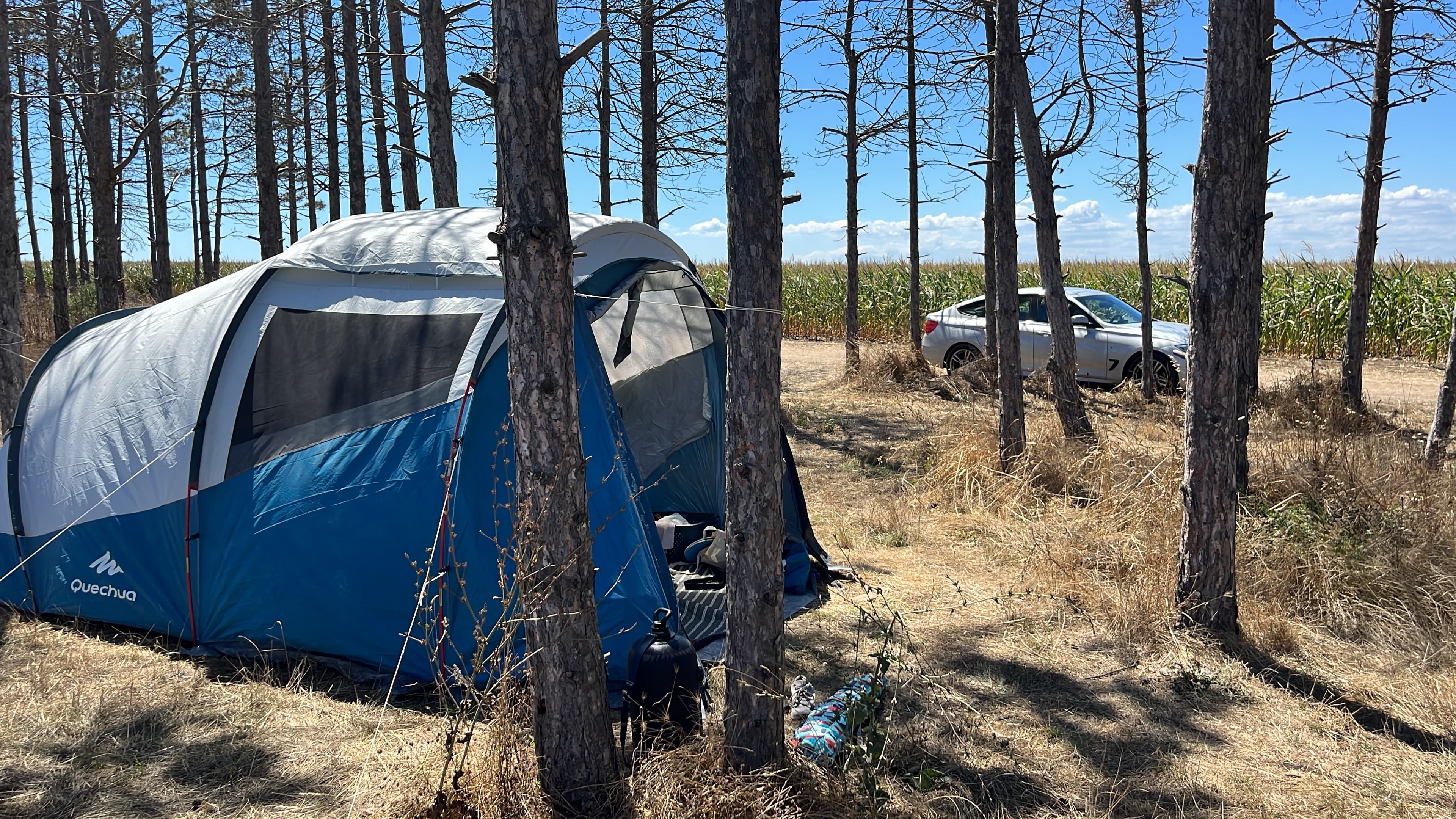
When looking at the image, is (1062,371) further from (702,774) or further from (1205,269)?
(702,774)

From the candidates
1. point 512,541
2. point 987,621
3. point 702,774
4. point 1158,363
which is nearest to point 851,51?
point 1158,363

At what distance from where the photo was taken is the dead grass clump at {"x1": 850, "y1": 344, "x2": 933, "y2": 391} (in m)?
13.2

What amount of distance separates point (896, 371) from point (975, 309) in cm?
153

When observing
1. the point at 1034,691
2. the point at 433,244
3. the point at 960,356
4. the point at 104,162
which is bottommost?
the point at 1034,691

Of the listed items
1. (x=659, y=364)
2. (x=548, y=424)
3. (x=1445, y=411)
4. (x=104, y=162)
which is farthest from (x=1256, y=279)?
(x=104, y=162)

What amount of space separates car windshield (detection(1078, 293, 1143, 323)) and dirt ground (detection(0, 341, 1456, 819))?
19.8ft

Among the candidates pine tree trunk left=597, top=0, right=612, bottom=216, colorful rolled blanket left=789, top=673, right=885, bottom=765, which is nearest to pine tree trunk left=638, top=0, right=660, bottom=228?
pine tree trunk left=597, top=0, right=612, bottom=216

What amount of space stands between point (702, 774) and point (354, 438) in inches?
102

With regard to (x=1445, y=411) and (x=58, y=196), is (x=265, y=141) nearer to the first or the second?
(x=58, y=196)

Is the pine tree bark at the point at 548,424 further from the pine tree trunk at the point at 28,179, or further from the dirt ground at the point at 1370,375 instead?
the pine tree trunk at the point at 28,179

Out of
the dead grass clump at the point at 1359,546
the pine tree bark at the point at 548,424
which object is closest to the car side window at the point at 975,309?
the dead grass clump at the point at 1359,546

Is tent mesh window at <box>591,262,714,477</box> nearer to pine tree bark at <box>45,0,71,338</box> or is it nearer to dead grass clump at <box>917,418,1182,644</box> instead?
dead grass clump at <box>917,418,1182,644</box>

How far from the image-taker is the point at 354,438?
4711mm

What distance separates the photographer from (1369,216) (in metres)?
9.34
